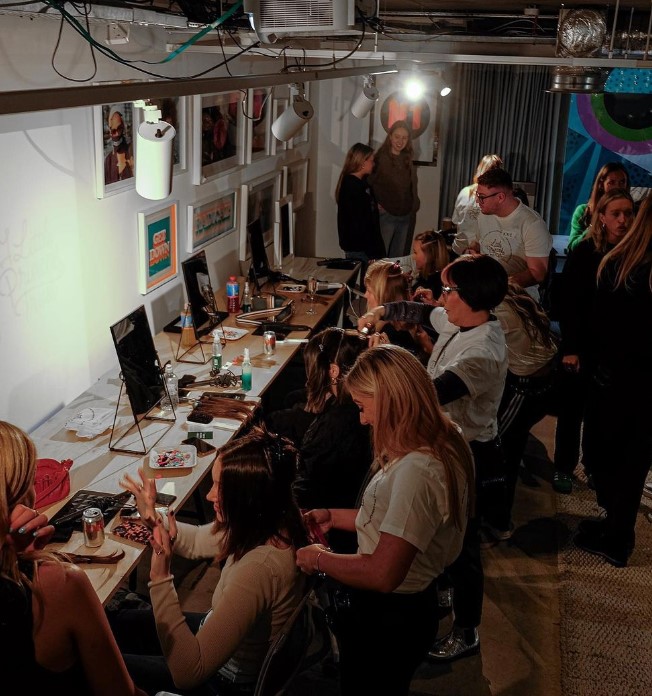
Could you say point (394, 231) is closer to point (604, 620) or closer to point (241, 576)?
point (604, 620)

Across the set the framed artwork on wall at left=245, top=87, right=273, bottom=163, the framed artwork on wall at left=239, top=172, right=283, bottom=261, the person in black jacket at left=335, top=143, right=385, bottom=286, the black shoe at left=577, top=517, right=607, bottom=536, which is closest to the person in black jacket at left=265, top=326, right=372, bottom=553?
the black shoe at left=577, top=517, right=607, bottom=536

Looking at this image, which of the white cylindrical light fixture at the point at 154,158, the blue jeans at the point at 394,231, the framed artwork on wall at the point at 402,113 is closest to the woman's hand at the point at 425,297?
the white cylindrical light fixture at the point at 154,158

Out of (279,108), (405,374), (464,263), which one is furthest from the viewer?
(279,108)

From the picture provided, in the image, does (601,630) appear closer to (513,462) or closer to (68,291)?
(513,462)

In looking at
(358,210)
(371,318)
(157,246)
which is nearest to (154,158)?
(157,246)

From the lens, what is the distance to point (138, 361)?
3.65 meters

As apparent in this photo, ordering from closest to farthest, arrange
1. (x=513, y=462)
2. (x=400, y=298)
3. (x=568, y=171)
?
1. (x=513, y=462)
2. (x=400, y=298)
3. (x=568, y=171)

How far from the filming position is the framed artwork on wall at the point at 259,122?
592 cm

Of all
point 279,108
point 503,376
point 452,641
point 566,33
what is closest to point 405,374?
point 503,376

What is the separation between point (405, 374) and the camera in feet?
7.58

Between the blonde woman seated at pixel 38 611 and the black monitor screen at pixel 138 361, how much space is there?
5.38 ft

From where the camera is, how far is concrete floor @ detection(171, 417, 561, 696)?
327 centimetres

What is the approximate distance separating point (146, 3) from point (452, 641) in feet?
9.68

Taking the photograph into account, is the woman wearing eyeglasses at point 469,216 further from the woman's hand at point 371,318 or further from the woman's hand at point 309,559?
the woman's hand at point 309,559
